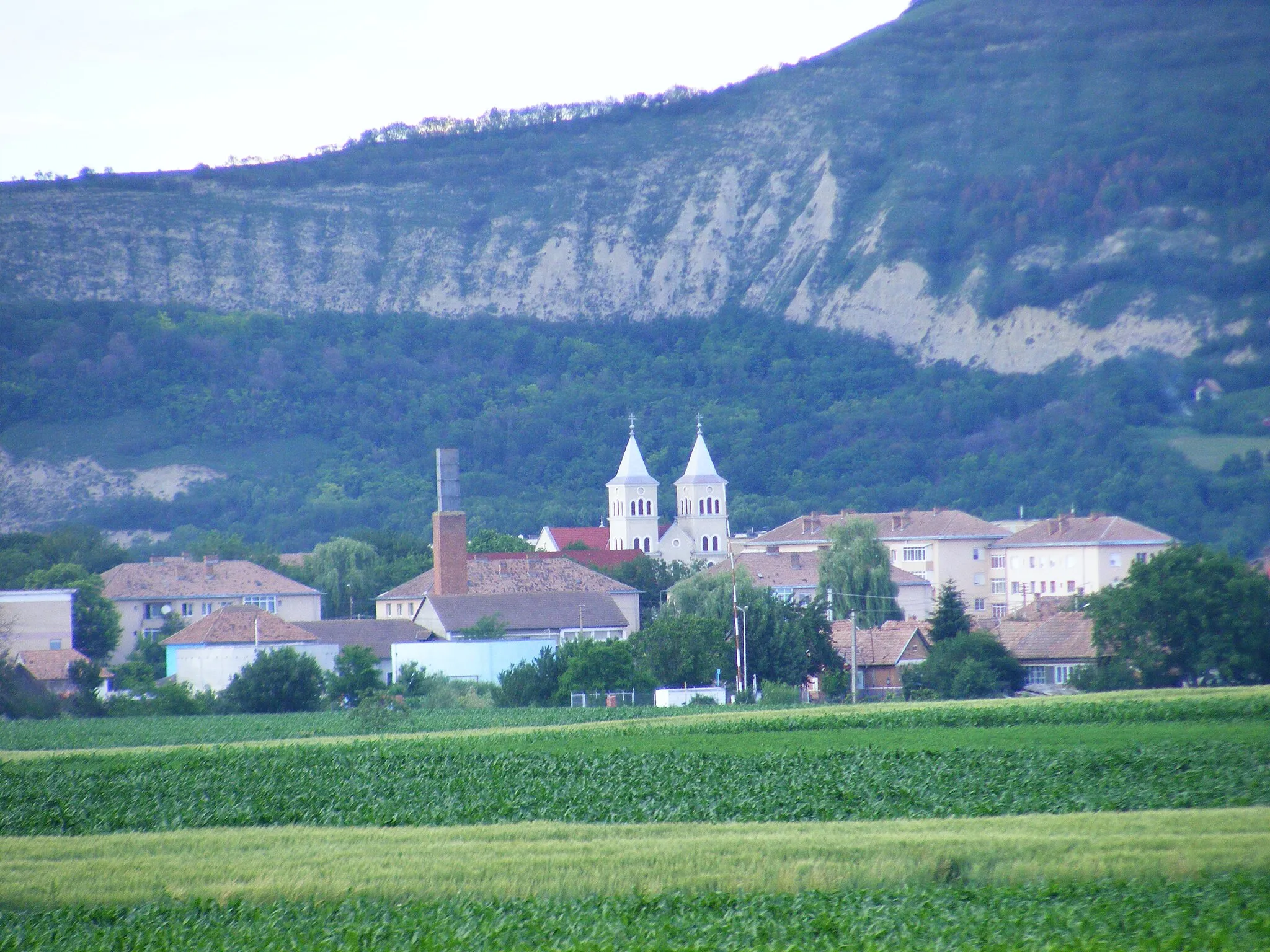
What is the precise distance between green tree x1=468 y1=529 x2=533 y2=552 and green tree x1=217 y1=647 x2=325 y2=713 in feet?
174

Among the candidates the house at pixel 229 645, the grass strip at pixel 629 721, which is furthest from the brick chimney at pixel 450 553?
the grass strip at pixel 629 721

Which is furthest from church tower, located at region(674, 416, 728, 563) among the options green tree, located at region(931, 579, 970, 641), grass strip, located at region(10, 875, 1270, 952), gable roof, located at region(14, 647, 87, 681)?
grass strip, located at region(10, 875, 1270, 952)

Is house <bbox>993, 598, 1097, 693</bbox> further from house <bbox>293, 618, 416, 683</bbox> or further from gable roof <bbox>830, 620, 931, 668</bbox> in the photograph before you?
house <bbox>293, 618, 416, 683</bbox>

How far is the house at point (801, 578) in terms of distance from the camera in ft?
299

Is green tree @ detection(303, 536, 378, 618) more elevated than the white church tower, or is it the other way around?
the white church tower

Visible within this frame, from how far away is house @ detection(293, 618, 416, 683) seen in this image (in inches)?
2896

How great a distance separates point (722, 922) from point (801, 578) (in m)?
81.7

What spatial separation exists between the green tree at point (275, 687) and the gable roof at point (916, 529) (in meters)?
45.4

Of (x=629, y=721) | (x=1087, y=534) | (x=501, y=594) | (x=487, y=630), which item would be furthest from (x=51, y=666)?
(x=1087, y=534)

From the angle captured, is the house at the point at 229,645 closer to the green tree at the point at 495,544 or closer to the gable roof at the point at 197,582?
the gable roof at the point at 197,582

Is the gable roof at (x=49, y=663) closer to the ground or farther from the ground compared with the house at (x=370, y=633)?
closer to the ground

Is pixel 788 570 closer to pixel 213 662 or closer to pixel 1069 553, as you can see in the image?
pixel 1069 553

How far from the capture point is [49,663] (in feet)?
214

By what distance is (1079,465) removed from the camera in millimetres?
150625
